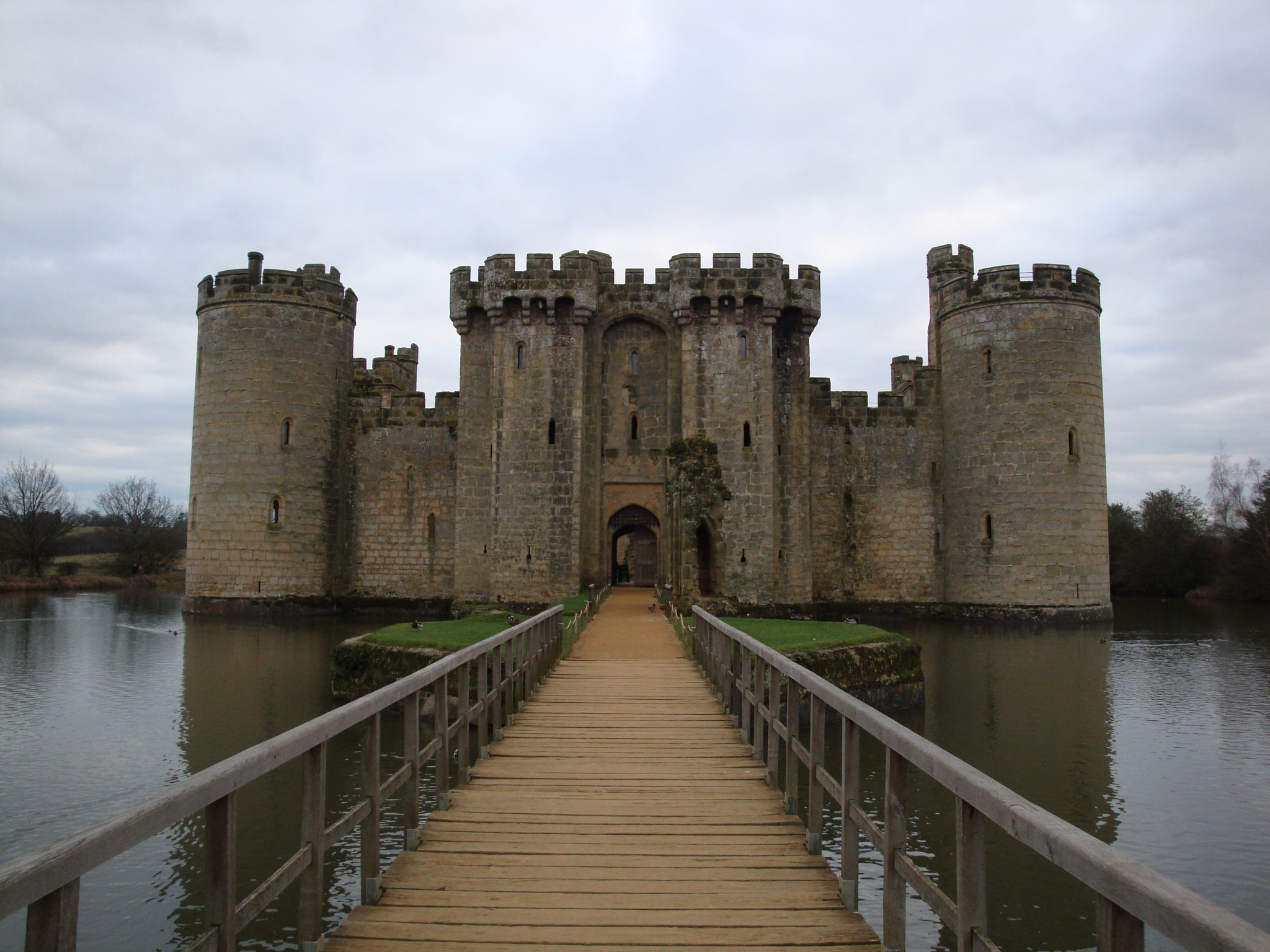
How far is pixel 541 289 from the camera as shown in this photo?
2630cm

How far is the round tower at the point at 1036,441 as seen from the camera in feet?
85.2

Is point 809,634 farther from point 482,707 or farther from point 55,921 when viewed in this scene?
point 55,921

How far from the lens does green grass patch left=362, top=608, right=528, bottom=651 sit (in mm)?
13242

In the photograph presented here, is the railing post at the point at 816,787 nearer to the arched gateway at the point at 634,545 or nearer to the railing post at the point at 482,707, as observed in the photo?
the railing post at the point at 482,707

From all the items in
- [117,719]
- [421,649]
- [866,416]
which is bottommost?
[117,719]

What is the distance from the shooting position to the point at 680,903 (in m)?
4.47

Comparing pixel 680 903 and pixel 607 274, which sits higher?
pixel 607 274

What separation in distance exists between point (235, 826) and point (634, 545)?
133 feet

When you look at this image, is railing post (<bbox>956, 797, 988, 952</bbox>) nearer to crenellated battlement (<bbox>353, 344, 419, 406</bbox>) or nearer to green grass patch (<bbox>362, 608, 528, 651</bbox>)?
green grass patch (<bbox>362, 608, 528, 651</bbox>)

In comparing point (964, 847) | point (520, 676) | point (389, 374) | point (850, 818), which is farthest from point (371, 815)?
point (389, 374)

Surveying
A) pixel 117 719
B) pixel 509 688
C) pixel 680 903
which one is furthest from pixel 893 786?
pixel 117 719

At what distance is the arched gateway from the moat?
9643 millimetres

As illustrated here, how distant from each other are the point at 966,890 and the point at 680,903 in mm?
1695

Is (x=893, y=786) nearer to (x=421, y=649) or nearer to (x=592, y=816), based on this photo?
(x=592, y=816)
